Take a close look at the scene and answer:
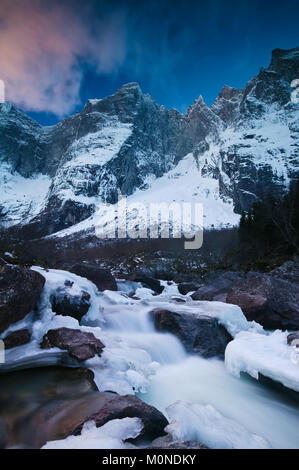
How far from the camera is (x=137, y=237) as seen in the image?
12494 cm

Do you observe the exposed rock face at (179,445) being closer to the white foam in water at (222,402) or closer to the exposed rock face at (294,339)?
the white foam in water at (222,402)

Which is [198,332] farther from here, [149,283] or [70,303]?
[149,283]

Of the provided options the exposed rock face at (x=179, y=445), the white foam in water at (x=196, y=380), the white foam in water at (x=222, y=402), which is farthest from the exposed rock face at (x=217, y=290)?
the exposed rock face at (x=179, y=445)

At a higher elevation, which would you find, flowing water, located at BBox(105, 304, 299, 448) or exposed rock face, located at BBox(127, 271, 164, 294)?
flowing water, located at BBox(105, 304, 299, 448)

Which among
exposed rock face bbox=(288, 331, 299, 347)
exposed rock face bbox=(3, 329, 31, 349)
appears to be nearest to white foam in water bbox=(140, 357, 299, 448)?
exposed rock face bbox=(288, 331, 299, 347)

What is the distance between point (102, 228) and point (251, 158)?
12316 centimetres

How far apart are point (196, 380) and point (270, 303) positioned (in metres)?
6.09

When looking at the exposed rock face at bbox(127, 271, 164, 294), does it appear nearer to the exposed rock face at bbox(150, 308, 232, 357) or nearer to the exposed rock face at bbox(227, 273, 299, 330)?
the exposed rock face at bbox(227, 273, 299, 330)

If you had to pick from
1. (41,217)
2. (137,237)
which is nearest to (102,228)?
(137,237)

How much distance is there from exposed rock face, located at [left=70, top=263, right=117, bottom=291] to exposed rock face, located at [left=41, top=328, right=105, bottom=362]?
1123 cm

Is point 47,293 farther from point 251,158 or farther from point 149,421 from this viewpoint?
point 251,158

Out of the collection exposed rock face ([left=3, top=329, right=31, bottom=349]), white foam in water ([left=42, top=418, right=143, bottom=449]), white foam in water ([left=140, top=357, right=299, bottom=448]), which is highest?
exposed rock face ([left=3, top=329, right=31, bottom=349])

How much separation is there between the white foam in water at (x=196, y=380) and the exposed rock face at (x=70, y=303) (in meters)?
0.29

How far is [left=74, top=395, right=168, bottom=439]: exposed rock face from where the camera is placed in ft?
12.9
